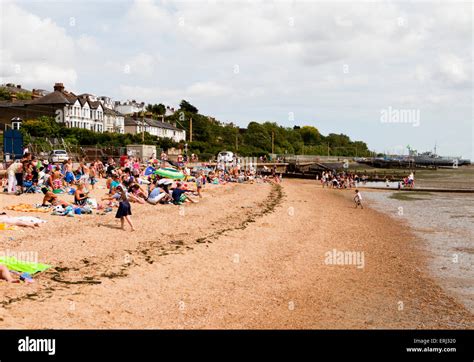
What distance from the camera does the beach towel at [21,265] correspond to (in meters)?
8.95

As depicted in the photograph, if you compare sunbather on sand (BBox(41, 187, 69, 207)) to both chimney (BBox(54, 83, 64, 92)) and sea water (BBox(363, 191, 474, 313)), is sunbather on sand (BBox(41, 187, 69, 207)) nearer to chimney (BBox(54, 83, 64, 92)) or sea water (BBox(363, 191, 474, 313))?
sea water (BBox(363, 191, 474, 313))

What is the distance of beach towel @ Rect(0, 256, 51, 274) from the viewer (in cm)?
895

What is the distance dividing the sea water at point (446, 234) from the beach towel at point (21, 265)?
854cm

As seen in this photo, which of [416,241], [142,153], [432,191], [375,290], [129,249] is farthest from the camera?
[142,153]

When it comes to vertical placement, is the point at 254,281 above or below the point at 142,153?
below

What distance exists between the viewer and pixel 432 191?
4381cm

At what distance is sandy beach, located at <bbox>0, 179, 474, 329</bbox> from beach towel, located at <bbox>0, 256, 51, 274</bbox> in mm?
172

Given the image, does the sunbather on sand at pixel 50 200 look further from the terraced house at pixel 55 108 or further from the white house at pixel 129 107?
the white house at pixel 129 107

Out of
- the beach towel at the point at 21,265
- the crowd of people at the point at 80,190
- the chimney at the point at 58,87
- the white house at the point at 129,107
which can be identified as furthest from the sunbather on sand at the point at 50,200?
the white house at the point at 129,107

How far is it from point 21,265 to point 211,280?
3888mm

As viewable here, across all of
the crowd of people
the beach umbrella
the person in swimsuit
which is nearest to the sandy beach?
the crowd of people

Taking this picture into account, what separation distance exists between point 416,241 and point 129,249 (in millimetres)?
11002

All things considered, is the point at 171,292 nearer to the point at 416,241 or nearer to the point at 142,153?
the point at 416,241
